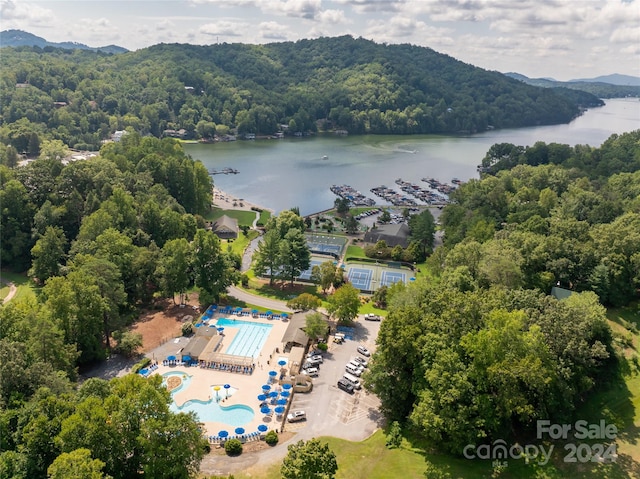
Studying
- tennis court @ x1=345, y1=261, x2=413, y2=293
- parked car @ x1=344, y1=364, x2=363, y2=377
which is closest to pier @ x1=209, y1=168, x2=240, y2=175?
tennis court @ x1=345, y1=261, x2=413, y2=293

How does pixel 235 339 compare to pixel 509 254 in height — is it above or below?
below

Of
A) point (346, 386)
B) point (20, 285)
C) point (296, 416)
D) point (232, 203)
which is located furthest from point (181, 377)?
point (232, 203)

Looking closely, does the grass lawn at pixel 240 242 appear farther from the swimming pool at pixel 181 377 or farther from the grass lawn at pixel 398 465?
the grass lawn at pixel 398 465

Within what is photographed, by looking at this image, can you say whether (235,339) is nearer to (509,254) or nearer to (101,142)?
(509,254)

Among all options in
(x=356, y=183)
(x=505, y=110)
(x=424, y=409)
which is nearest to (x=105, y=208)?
(x=424, y=409)

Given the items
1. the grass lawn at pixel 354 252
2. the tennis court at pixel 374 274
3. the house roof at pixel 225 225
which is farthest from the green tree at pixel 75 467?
the house roof at pixel 225 225

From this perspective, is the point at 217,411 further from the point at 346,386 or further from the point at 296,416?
the point at 346,386

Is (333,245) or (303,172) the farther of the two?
(303,172)
